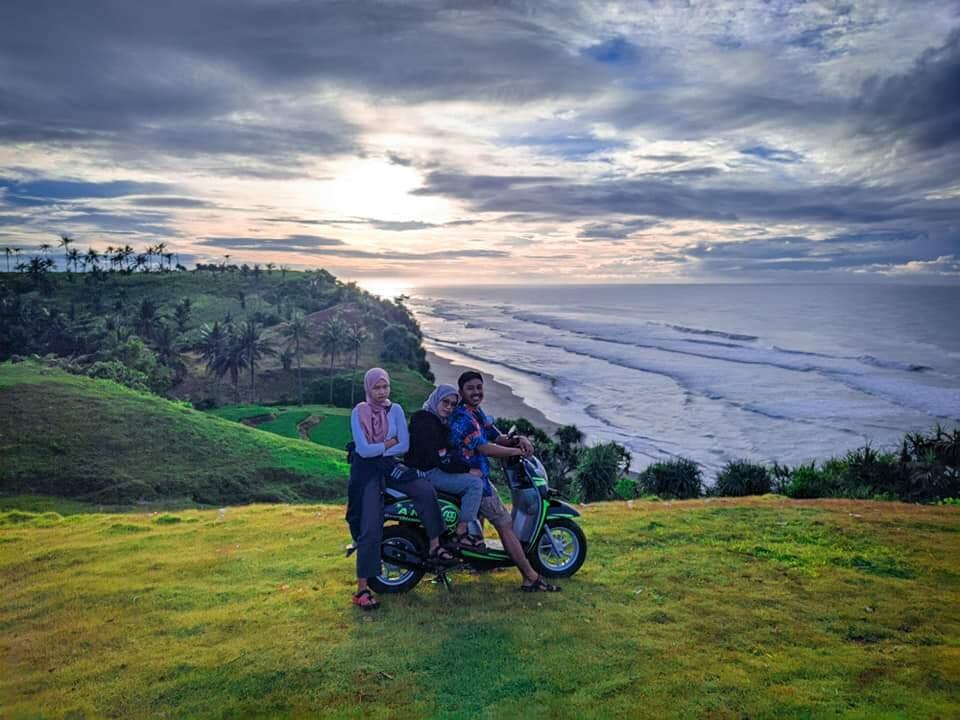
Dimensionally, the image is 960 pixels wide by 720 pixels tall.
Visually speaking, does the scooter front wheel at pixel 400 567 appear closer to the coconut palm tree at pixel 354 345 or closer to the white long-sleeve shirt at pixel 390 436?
the white long-sleeve shirt at pixel 390 436

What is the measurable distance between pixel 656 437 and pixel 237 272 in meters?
143

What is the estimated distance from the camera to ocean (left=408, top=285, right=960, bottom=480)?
1954 inches

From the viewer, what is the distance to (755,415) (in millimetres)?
56062

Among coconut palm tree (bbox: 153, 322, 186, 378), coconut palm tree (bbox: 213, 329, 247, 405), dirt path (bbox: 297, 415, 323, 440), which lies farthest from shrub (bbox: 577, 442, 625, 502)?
coconut palm tree (bbox: 153, 322, 186, 378)

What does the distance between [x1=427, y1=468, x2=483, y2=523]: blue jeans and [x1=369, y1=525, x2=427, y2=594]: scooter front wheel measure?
697 mm

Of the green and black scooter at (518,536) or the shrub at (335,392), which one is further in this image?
the shrub at (335,392)

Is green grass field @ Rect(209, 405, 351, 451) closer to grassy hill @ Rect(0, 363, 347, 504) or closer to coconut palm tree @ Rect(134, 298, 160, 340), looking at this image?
grassy hill @ Rect(0, 363, 347, 504)

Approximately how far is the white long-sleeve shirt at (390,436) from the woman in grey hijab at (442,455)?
141 mm

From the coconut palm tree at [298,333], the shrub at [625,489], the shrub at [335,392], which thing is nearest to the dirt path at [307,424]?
the shrub at [335,392]

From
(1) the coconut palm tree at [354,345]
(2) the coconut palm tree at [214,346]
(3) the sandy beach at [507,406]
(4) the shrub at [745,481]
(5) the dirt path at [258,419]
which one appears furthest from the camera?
(1) the coconut palm tree at [354,345]

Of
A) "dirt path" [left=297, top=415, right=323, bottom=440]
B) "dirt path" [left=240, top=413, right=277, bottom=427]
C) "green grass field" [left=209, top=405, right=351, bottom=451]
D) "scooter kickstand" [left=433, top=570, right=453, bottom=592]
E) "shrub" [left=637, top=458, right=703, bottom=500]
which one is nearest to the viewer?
"scooter kickstand" [left=433, top=570, right=453, bottom=592]

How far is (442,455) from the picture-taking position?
7941 mm

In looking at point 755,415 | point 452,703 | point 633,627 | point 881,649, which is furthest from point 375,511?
point 755,415

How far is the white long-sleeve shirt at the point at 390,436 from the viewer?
762 cm
